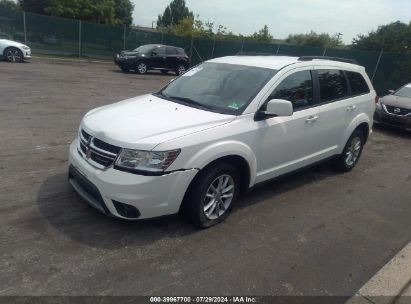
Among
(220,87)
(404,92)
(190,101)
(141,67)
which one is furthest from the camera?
(141,67)

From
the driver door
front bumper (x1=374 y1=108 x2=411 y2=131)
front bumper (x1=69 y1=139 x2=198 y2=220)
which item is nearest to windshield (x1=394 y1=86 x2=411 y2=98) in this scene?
front bumper (x1=374 y1=108 x2=411 y2=131)

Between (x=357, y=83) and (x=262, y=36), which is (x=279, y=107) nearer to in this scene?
(x=357, y=83)

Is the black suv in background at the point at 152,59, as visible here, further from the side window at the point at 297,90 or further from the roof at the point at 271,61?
the side window at the point at 297,90

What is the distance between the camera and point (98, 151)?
368 cm

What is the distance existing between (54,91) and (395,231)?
33.1 ft

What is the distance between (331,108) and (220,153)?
7.52ft

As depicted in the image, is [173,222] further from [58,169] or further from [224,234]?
[58,169]

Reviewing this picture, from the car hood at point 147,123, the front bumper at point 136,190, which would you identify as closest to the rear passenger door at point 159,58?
the car hood at point 147,123

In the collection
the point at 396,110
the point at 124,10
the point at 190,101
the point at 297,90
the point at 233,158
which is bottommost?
the point at 396,110

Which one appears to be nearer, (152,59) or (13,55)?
(13,55)

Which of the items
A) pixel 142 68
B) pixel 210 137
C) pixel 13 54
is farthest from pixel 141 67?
pixel 210 137

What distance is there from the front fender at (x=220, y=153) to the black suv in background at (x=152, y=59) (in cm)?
1631

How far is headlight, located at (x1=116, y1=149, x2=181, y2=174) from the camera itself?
135 inches

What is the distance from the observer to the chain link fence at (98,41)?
20797mm
